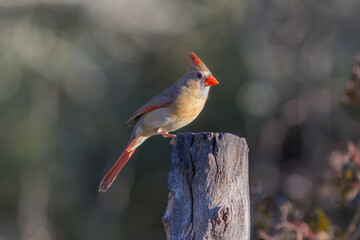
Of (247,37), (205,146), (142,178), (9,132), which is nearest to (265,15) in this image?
(247,37)

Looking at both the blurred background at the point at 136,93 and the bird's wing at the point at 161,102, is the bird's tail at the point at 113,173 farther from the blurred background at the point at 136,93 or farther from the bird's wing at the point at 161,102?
the blurred background at the point at 136,93

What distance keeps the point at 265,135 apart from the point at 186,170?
467cm

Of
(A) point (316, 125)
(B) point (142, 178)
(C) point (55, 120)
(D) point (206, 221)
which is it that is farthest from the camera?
(C) point (55, 120)

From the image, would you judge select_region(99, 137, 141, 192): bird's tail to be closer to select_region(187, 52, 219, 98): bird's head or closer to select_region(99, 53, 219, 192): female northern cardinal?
select_region(99, 53, 219, 192): female northern cardinal

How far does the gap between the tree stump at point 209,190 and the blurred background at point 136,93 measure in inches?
164

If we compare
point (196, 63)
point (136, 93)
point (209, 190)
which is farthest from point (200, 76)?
point (136, 93)

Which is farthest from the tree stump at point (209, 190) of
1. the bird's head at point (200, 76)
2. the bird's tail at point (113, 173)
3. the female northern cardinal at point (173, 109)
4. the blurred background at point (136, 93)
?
the blurred background at point (136, 93)

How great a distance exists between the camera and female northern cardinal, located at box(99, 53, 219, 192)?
386 centimetres

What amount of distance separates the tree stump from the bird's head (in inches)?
62.5

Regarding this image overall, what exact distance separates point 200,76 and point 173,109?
0.39 metres

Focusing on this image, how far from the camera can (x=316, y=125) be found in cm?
669

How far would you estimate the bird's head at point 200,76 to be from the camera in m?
4.04

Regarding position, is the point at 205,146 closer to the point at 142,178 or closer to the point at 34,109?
the point at 142,178

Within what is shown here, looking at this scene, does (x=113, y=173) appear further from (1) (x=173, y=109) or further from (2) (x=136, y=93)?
(2) (x=136, y=93)
